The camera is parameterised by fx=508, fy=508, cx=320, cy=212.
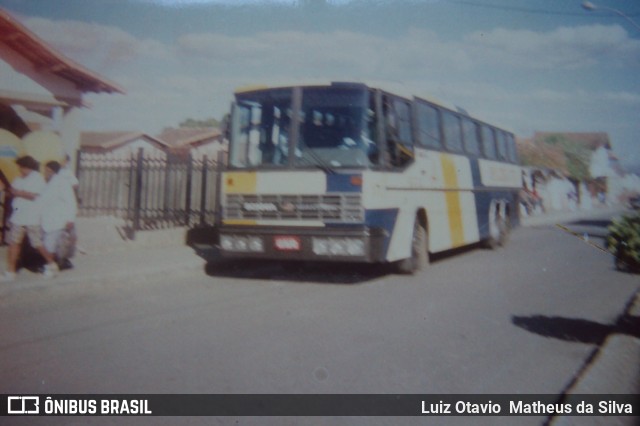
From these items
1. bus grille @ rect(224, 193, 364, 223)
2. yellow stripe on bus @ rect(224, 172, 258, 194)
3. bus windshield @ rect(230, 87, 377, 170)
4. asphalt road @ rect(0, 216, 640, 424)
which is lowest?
asphalt road @ rect(0, 216, 640, 424)

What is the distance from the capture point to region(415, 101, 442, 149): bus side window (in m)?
9.00

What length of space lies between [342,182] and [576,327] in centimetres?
340

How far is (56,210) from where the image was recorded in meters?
7.23

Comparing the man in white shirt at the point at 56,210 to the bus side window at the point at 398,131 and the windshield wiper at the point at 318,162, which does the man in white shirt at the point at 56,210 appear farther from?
the bus side window at the point at 398,131

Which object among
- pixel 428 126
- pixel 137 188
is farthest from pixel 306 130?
pixel 137 188

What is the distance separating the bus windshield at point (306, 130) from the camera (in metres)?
7.24

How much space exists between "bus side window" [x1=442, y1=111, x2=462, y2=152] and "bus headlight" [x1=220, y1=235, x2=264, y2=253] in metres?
4.58

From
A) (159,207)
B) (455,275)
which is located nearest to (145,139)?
(159,207)

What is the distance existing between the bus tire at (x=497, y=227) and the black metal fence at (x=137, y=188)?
748 centimetres

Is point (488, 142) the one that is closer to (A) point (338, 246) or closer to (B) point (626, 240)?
(A) point (338, 246)

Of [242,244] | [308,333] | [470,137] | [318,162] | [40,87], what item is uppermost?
[40,87]

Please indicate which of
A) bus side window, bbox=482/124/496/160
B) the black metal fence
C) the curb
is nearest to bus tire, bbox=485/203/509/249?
bus side window, bbox=482/124/496/160

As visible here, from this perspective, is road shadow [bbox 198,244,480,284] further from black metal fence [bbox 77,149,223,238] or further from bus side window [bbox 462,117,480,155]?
bus side window [bbox 462,117,480,155]

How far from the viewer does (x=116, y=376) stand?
151 inches
